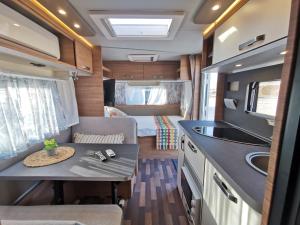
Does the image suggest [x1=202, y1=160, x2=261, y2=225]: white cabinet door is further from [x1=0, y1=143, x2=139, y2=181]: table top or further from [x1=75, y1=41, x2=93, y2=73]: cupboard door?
[x1=75, y1=41, x2=93, y2=73]: cupboard door

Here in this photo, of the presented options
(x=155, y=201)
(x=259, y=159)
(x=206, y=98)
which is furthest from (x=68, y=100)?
(x=206, y=98)

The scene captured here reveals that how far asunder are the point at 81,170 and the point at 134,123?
1262 mm

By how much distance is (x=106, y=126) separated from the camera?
2566mm

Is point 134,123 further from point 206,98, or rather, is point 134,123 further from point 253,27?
point 253,27

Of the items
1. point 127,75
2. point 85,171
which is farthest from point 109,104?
point 85,171

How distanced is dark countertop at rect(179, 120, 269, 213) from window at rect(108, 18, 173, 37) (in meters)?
1.23

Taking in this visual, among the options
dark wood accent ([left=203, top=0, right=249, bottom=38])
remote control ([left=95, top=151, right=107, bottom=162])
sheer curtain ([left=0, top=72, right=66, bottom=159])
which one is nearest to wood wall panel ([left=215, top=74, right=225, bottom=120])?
dark wood accent ([left=203, top=0, right=249, bottom=38])

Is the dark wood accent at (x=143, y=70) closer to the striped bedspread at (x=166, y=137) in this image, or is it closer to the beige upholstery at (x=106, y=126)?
the striped bedspread at (x=166, y=137)

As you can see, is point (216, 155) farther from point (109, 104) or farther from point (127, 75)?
point (127, 75)

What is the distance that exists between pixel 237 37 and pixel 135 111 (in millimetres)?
3541

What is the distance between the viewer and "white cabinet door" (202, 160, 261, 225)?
73cm

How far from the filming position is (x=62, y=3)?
129 cm

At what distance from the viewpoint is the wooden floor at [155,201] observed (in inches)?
70.3

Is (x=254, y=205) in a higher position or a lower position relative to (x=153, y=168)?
higher
